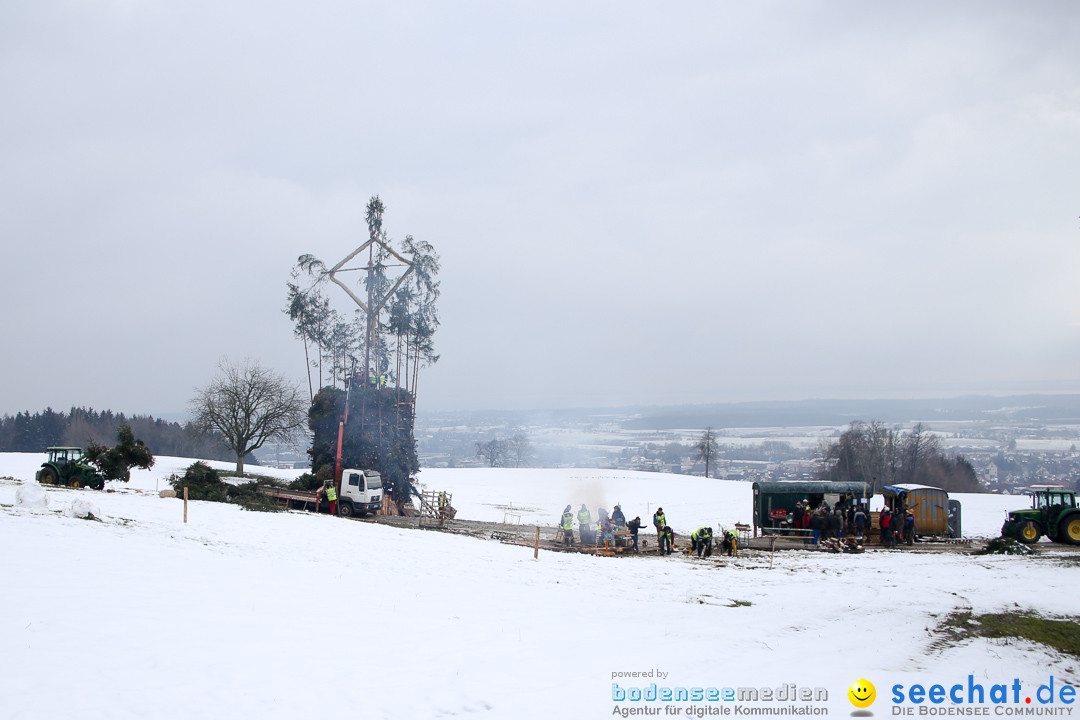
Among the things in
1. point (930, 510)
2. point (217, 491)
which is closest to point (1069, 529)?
point (930, 510)

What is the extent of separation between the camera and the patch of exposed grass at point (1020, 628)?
1080 cm

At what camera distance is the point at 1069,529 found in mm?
23969

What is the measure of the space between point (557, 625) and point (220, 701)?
577 centimetres

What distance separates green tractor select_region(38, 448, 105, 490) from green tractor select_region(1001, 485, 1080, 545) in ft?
120

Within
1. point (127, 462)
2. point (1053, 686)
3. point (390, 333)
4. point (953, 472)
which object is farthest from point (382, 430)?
point (953, 472)

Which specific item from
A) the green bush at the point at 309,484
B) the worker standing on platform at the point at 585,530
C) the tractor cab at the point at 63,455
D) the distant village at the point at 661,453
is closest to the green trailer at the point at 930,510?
the worker standing on platform at the point at 585,530

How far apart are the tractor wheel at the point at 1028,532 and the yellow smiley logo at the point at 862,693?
20728 mm

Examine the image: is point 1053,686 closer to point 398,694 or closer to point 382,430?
point 398,694

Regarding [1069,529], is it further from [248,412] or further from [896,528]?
[248,412]

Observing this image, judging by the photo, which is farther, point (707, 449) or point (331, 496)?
point (707, 449)

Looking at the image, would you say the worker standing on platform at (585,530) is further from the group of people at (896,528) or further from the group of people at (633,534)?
the group of people at (896,528)

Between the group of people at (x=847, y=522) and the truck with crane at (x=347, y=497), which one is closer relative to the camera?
the group of people at (x=847, y=522)

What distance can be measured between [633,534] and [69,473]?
23776 mm

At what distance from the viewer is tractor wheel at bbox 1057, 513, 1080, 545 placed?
23.9m
